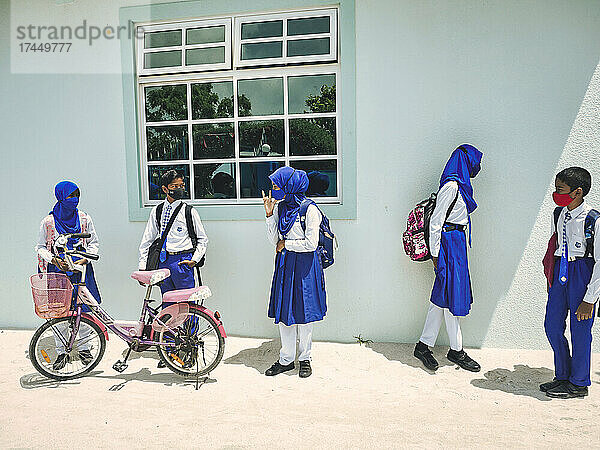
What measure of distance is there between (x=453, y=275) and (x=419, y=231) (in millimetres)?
485

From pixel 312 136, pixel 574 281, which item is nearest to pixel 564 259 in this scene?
pixel 574 281

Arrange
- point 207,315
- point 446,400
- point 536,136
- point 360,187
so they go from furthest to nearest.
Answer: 1. point 360,187
2. point 536,136
3. point 207,315
4. point 446,400

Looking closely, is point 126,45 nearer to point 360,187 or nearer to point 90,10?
point 90,10

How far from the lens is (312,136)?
519 centimetres

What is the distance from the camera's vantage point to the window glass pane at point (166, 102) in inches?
214

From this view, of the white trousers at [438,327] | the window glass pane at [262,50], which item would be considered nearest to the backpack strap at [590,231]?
the white trousers at [438,327]

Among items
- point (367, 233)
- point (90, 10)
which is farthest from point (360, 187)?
point (90, 10)

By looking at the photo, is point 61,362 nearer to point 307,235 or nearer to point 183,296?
point 183,296

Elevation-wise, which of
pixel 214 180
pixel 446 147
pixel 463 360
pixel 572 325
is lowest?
pixel 463 360

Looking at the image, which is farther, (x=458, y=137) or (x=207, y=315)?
(x=458, y=137)

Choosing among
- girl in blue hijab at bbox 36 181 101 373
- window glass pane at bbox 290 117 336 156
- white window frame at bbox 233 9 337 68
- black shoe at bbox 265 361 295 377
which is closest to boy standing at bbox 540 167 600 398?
black shoe at bbox 265 361 295 377

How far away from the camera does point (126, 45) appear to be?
5.34 m

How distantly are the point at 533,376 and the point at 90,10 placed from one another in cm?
563

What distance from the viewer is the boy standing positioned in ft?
12.0
